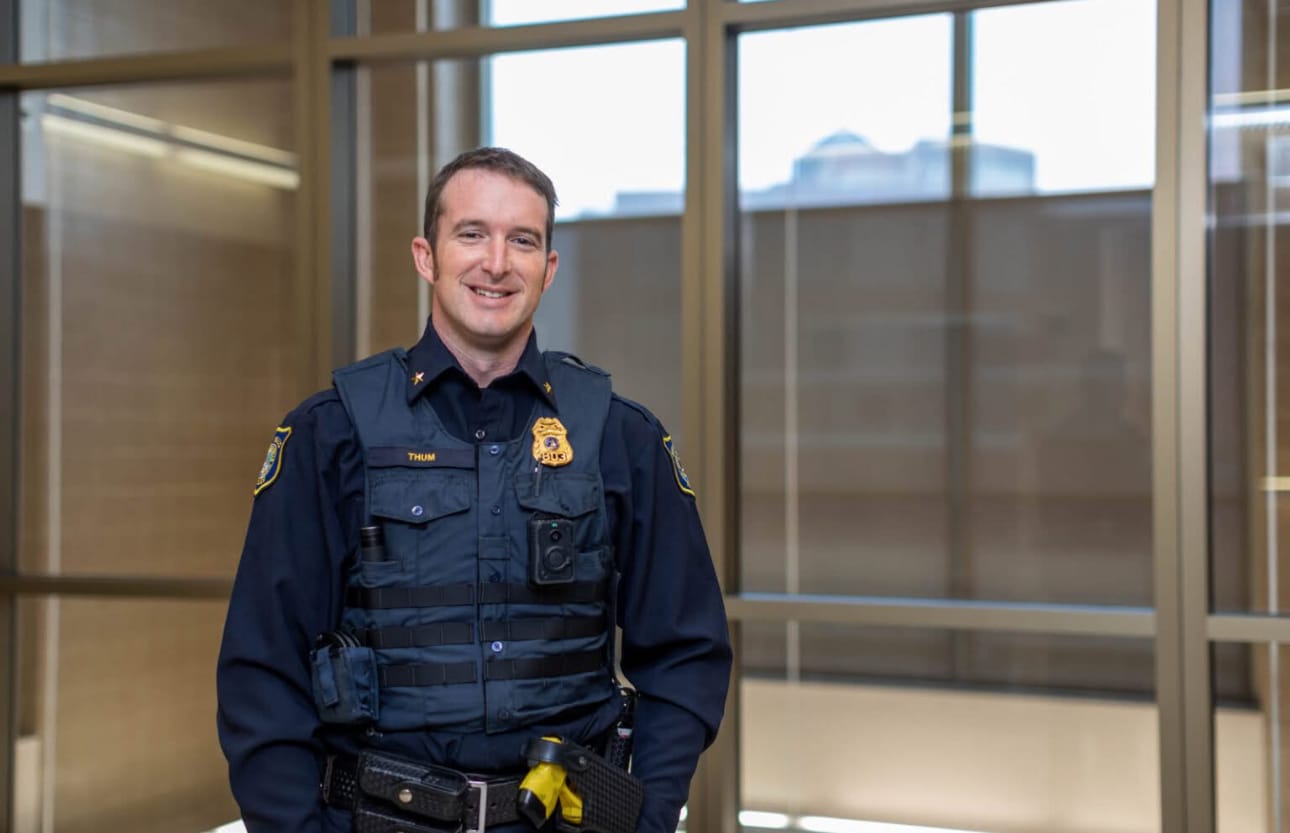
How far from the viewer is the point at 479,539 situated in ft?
5.68

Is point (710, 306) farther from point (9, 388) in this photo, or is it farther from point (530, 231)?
point (9, 388)

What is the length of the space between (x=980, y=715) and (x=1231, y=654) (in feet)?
1.82

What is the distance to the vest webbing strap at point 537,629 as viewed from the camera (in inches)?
67.6

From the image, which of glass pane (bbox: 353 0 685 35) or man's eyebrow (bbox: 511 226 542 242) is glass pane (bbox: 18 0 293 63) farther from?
man's eyebrow (bbox: 511 226 542 242)

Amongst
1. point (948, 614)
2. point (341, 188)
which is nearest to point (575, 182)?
point (341, 188)

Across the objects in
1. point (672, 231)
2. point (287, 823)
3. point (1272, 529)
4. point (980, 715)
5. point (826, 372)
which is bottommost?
point (980, 715)

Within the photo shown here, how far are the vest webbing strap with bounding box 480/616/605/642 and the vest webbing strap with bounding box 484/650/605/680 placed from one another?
0.03 m

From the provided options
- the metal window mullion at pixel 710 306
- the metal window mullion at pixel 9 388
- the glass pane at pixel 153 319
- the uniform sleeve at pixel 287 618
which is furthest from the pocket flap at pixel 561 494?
the metal window mullion at pixel 9 388

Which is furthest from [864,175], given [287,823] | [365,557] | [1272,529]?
[287,823]

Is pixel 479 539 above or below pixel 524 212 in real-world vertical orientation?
below

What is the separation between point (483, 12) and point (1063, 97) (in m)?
1.43

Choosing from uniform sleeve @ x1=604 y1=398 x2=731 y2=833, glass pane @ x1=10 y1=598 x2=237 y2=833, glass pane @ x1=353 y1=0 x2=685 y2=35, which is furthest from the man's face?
glass pane @ x1=10 y1=598 x2=237 y2=833

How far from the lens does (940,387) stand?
309 centimetres

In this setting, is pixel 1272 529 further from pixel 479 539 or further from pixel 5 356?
pixel 5 356
